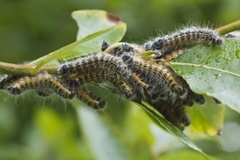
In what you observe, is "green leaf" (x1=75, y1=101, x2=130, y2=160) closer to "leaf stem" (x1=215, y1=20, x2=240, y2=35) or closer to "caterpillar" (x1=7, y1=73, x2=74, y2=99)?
"caterpillar" (x1=7, y1=73, x2=74, y2=99)

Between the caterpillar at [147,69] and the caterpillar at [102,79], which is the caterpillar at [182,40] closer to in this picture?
the caterpillar at [147,69]

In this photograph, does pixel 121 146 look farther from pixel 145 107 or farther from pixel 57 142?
pixel 57 142

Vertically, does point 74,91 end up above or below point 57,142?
above

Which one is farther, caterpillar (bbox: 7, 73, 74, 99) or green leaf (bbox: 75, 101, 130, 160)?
green leaf (bbox: 75, 101, 130, 160)

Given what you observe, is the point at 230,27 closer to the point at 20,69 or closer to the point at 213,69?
the point at 213,69

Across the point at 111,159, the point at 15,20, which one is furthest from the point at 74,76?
the point at 15,20

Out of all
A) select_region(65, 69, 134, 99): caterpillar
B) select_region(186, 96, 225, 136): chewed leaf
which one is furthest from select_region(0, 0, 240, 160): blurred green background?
select_region(65, 69, 134, 99): caterpillar

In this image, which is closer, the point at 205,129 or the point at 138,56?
the point at 138,56
